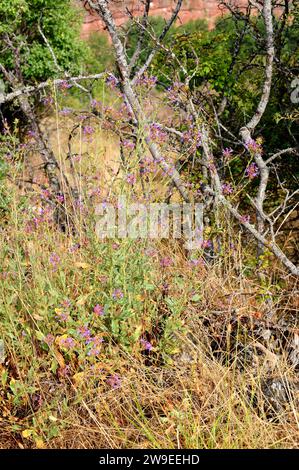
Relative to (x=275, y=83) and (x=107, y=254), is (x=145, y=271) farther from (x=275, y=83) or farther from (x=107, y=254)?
(x=275, y=83)

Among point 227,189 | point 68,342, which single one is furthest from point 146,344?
point 227,189

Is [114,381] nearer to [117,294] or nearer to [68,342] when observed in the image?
[68,342]

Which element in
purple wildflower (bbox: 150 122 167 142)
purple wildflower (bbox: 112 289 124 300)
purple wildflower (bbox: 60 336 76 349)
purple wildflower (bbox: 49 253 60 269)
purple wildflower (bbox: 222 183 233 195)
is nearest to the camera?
→ purple wildflower (bbox: 60 336 76 349)

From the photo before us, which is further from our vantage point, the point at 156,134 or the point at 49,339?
the point at 156,134

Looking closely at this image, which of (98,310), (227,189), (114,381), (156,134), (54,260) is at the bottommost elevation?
(114,381)

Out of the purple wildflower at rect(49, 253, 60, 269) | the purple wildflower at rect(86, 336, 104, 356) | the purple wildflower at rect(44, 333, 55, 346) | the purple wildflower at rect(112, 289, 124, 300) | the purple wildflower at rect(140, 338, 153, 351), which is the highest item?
the purple wildflower at rect(49, 253, 60, 269)

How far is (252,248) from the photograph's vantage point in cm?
488

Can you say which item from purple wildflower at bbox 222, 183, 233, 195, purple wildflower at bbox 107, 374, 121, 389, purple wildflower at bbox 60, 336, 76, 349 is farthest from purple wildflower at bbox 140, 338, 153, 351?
purple wildflower at bbox 222, 183, 233, 195

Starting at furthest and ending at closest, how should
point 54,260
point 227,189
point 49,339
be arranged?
1. point 227,189
2. point 54,260
3. point 49,339

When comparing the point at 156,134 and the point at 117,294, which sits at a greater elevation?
the point at 156,134

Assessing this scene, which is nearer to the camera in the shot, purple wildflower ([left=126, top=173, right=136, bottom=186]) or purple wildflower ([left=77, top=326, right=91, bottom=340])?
purple wildflower ([left=77, top=326, right=91, bottom=340])

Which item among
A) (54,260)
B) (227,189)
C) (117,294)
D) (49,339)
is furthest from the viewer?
(227,189)

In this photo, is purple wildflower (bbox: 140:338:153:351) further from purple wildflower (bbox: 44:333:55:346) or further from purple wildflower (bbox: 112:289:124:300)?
purple wildflower (bbox: 44:333:55:346)

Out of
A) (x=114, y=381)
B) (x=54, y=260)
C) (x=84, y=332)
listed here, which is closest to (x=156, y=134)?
(x=54, y=260)
